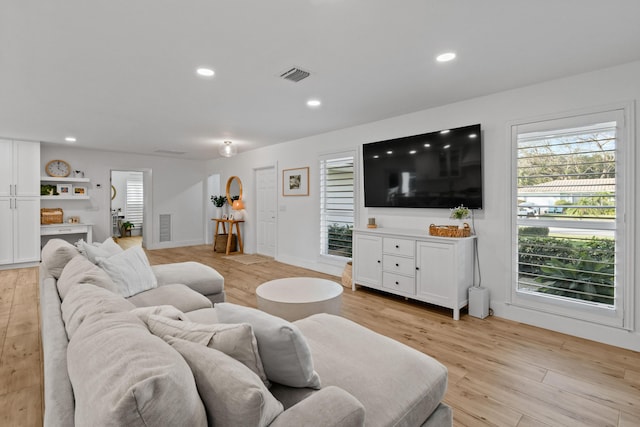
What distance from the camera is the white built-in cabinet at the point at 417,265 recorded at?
3324mm

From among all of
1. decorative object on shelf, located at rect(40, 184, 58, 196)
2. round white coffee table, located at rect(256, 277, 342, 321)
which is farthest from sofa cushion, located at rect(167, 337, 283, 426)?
decorative object on shelf, located at rect(40, 184, 58, 196)

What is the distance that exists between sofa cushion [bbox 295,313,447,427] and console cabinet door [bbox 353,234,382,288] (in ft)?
7.66

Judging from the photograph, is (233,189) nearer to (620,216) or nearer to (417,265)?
(417,265)

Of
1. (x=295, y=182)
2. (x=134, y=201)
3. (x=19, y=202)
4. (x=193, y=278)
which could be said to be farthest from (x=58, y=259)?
(x=134, y=201)

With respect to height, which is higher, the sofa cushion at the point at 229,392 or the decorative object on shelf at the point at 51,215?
the decorative object on shelf at the point at 51,215

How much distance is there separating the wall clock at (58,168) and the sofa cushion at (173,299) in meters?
5.76

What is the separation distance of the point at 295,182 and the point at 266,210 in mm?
1366

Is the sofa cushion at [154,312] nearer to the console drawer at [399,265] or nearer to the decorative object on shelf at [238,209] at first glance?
the console drawer at [399,265]

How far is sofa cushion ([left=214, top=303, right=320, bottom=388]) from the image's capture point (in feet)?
3.67

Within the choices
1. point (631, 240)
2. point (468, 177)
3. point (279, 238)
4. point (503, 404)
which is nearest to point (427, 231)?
point (468, 177)

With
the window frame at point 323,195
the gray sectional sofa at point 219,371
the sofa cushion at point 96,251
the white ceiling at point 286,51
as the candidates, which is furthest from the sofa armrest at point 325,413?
the window frame at point 323,195

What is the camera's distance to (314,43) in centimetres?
230

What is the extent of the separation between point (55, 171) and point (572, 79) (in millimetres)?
8489

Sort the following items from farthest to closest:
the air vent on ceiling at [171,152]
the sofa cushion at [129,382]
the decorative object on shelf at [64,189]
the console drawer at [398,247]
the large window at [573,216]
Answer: the air vent on ceiling at [171,152], the decorative object on shelf at [64,189], the console drawer at [398,247], the large window at [573,216], the sofa cushion at [129,382]
